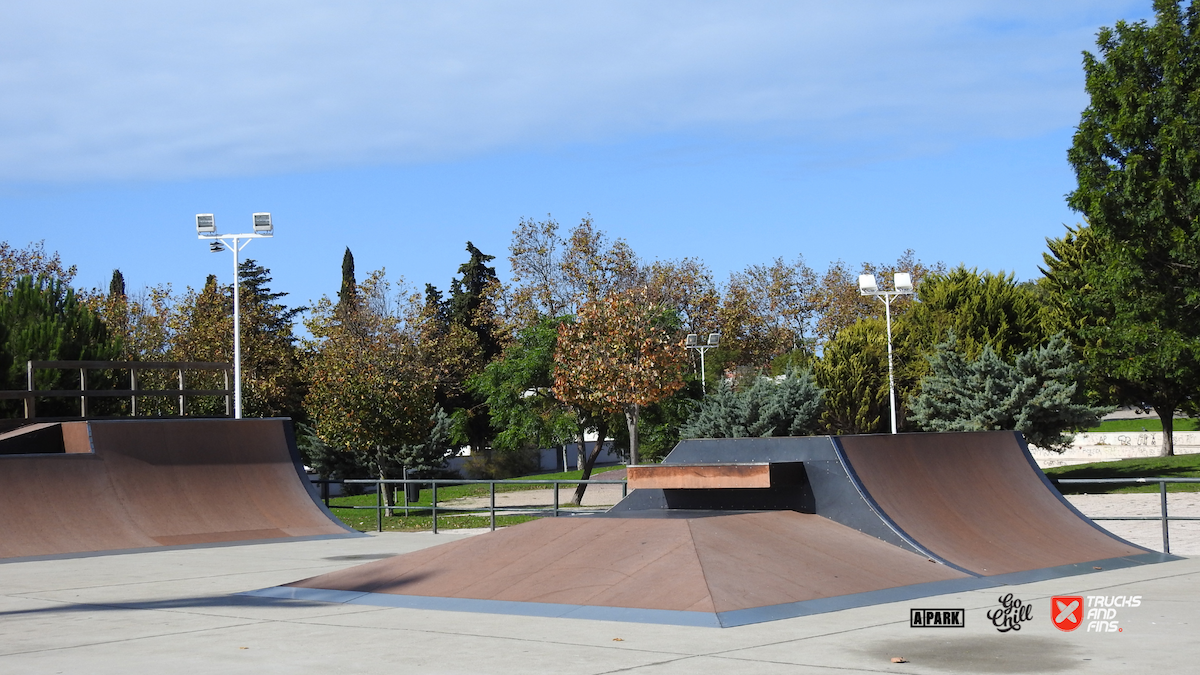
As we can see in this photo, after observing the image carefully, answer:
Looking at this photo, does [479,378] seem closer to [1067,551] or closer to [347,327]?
[347,327]

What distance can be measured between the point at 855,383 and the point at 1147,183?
11885 mm

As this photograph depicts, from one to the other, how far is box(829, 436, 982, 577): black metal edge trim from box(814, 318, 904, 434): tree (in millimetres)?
26109

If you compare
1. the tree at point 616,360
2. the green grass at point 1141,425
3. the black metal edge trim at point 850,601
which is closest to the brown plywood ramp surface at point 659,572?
the black metal edge trim at point 850,601

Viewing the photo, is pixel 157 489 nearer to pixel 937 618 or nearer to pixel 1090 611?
pixel 937 618

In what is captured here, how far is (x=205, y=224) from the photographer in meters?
27.4

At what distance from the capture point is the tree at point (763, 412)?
32.6 meters

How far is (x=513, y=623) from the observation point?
7.88 metres

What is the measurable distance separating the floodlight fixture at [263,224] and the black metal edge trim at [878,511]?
1930 cm

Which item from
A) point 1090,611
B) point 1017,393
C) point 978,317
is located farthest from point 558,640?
point 978,317

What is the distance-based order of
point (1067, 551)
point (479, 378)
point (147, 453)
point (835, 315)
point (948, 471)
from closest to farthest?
point (1067, 551) < point (948, 471) < point (147, 453) < point (479, 378) < point (835, 315)

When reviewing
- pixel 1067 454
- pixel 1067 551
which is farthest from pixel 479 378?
pixel 1067 551

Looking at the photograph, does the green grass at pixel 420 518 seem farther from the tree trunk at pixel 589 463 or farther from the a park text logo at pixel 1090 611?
the a park text logo at pixel 1090 611

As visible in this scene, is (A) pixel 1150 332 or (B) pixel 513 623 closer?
(B) pixel 513 623

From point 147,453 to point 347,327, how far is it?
34451 millimetres
